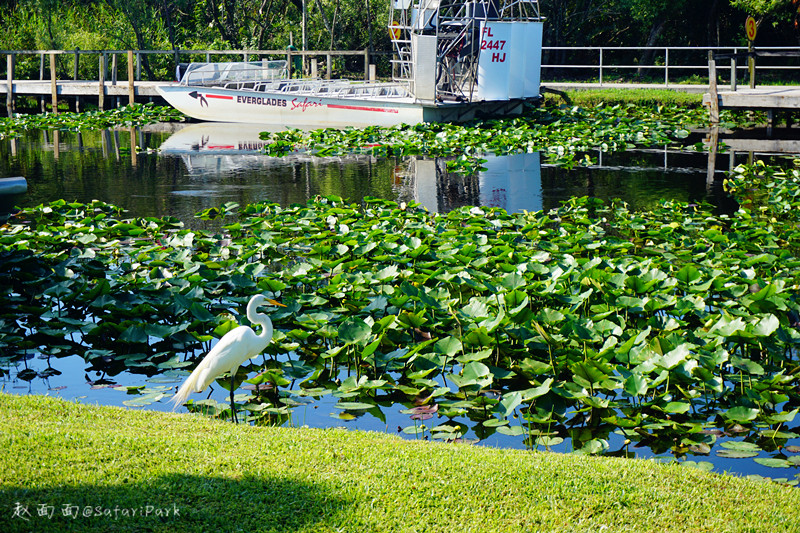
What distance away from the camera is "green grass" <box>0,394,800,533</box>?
11.0 feet

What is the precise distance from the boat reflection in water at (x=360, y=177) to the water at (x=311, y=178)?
2 centimetres

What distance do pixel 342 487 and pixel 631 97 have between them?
2056cm

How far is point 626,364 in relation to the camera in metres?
5.22

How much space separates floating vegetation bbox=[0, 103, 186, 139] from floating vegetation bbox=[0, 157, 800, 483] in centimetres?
1528

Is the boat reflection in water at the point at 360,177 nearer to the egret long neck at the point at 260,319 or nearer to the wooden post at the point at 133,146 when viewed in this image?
the wooden post at the point at 133,146

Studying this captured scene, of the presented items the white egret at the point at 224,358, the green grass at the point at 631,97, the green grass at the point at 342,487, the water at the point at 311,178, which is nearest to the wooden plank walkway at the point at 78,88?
the water at the point at 311,178

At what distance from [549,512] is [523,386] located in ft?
6.63

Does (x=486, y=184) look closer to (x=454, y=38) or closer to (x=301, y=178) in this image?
(x=301, y=178)

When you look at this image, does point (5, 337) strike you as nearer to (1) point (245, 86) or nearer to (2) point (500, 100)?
(2) point (500, 100)

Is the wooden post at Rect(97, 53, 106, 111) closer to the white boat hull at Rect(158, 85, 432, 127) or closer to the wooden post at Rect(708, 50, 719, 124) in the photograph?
the white boat hull at Rect(158, 85, 432, 127)

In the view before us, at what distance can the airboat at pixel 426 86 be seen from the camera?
1922cm

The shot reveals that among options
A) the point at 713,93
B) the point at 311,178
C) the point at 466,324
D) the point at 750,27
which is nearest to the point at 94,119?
the point at 311,178

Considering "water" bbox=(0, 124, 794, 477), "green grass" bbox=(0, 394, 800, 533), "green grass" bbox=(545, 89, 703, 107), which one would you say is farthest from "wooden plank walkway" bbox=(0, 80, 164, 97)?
"green grass" bbox=(0, 394, 800, 533)

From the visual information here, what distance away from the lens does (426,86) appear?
1884 cm
